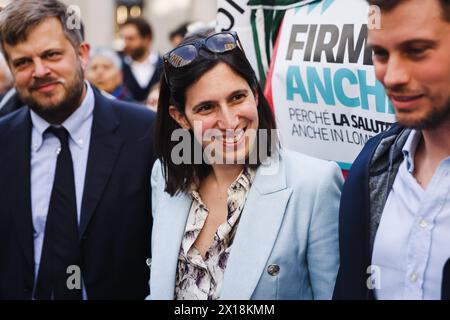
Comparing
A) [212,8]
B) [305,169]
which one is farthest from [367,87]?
[212,8]

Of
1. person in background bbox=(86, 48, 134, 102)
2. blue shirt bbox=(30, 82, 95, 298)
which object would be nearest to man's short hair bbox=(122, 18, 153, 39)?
person in background bbox=(86, 48, 134, 102)

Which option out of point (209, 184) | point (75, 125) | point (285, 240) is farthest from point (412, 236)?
point (75, 125)

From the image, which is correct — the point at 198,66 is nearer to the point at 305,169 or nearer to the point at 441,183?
the point at 305,169

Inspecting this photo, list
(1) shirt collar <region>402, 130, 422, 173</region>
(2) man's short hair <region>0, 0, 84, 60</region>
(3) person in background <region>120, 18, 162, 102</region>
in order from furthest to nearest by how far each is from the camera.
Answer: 1. (3) person in background <region>120, 18, 162, 102</region>
2. (2) man's short hair <region>0, 0, 84, 60</region>
3. (1) shirt collar <region>402, 130, 422, 173</region>

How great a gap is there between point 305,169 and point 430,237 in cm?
78

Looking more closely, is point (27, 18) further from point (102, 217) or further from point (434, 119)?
point (434, 119)

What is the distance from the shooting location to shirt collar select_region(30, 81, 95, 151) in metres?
3.43

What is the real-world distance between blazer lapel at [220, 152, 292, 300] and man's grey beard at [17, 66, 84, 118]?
122cm

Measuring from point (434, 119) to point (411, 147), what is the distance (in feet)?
0.80

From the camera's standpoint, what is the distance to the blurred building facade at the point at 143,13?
18.7 meters

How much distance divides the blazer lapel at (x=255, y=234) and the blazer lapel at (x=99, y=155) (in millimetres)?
976

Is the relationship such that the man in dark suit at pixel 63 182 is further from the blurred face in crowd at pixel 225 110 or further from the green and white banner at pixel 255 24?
the blurred face in crowd at pixel 225 110

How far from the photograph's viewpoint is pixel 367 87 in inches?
114

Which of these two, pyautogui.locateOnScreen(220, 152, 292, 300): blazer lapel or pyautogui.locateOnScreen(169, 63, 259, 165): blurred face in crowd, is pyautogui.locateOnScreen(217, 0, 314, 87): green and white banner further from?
pyautogui.locateOnScreen(220, 152, 292, 300): blazer lapel
